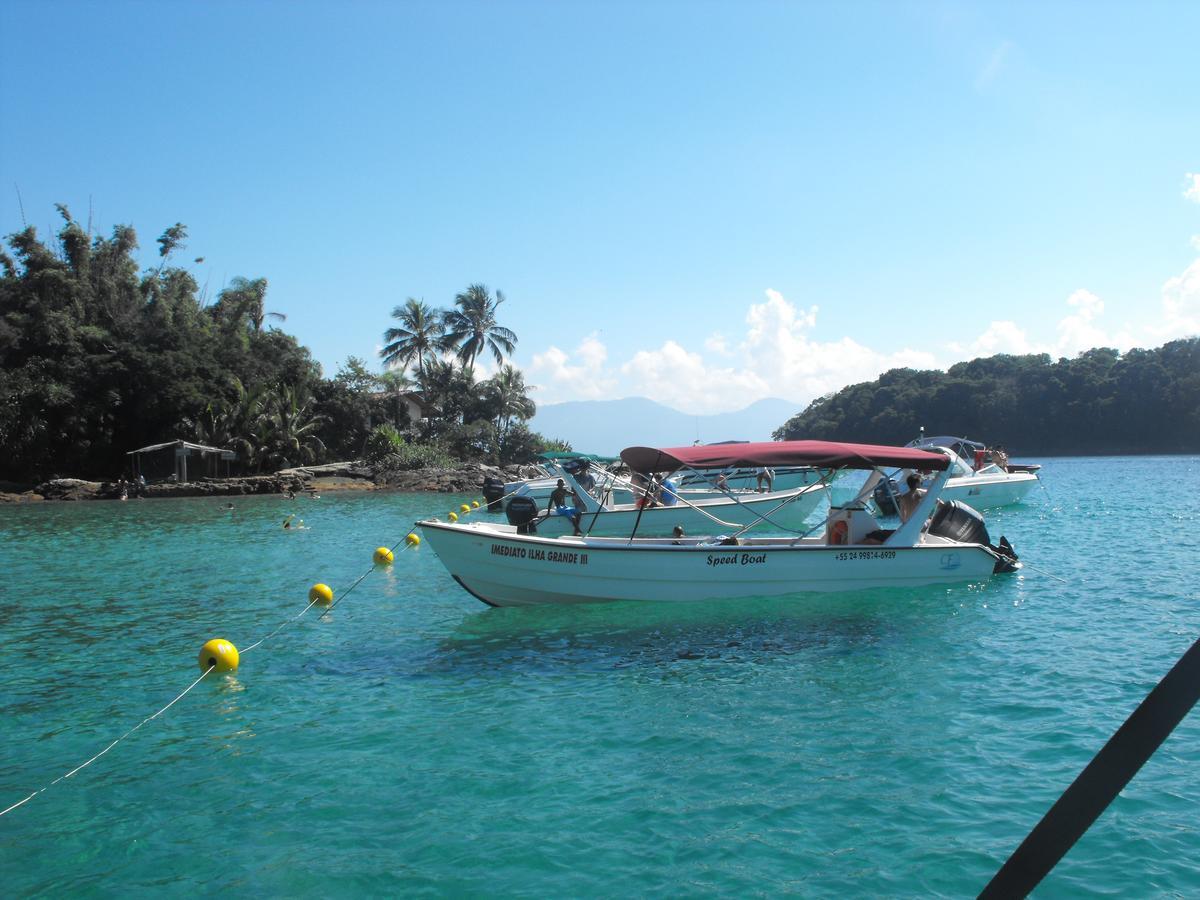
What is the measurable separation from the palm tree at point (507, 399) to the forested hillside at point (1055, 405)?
38873 millimetres

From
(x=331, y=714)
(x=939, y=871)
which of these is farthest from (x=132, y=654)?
(x=939, y=871)

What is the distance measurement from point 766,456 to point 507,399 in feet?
158

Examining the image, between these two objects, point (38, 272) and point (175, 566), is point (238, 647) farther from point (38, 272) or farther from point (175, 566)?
point (38, 272)

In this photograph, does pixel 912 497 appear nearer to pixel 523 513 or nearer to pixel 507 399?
pixel 523 513

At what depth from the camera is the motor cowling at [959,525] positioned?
15.6 m

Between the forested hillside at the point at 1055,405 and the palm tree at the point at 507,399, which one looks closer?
the palm tree at the point at 507,399

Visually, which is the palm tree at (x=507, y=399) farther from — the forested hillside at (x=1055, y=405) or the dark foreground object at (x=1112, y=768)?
the dark foreground object at (x=1112, y=768)

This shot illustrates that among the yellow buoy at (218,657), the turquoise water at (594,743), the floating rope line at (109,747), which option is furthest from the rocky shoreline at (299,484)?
the floating rope line at (109,747)

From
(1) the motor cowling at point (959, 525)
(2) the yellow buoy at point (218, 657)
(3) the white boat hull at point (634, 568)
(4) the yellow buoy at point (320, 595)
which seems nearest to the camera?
(2) the yellow buoy at point (218, 657)

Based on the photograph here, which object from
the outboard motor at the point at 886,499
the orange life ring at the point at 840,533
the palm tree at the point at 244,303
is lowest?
the orange life ring at the point at 840,533

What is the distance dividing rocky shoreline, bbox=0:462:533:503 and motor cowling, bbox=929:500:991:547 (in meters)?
31.0

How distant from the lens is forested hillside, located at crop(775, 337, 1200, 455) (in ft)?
240

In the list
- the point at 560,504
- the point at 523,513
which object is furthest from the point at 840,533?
the point at 560,504

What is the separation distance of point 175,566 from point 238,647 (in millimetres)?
9334
